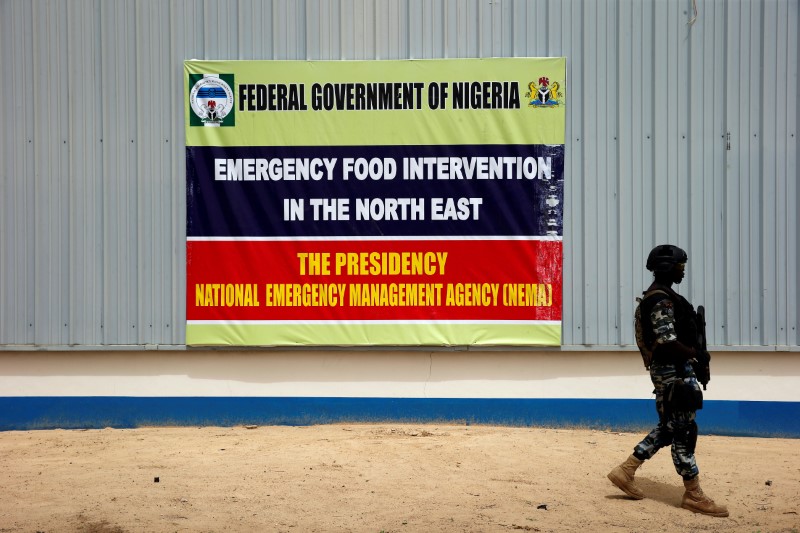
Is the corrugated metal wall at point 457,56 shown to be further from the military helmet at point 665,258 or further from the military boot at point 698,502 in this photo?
the military boot at point 698,502

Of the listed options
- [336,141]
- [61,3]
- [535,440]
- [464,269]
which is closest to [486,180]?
[464,269]

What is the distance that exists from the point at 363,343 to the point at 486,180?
6.63 ft

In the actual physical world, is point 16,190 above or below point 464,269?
above

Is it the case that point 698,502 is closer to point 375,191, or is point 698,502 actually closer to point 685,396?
point 685,396

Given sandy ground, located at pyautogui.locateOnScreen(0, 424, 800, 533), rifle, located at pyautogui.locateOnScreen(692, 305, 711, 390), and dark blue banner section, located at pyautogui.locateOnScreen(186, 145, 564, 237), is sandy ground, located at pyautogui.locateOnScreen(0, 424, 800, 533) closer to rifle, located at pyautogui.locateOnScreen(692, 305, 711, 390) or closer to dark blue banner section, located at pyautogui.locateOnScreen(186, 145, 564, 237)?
rifle, located at pyautogui.locateOnScreen(692, 305, 711, 390)

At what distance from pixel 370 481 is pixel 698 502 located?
2.54 metres

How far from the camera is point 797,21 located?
9141 mm

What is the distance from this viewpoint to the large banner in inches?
364

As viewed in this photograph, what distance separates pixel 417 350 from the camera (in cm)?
938

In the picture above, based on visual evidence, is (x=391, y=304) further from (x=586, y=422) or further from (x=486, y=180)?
(x=586, y=422)

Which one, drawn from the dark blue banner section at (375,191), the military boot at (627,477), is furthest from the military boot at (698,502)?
the dark blue banner section at (375,191)

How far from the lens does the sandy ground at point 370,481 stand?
650 centimetres

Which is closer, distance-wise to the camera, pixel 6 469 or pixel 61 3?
pixel 6 469

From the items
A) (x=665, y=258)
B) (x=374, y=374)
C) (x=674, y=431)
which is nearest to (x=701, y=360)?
(x=674, y=431)
